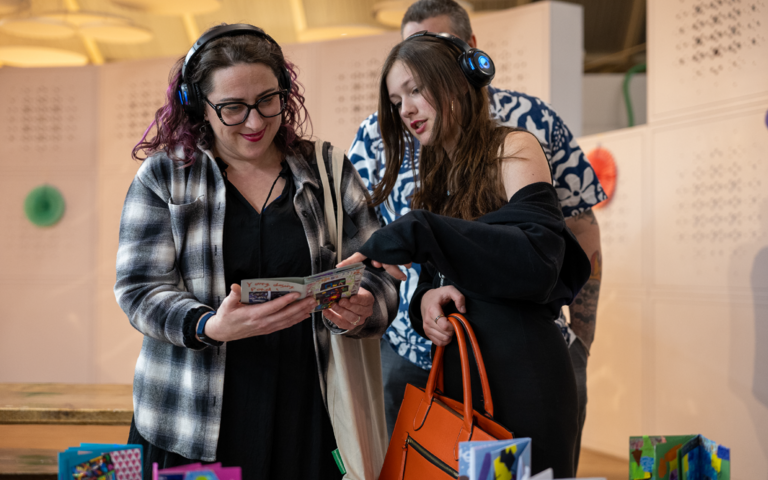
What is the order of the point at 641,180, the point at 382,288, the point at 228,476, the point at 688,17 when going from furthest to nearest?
the point at 641,180 → the point at 688,17 → the point at 382,288 → the point at 228,476

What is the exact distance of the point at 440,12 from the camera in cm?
198

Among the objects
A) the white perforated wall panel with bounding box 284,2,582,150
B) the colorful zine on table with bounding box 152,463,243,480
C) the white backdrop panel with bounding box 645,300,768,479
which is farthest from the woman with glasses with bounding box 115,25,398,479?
the white backdrop panel with bounding box 645,300,768,479

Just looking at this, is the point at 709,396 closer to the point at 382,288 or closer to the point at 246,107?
the point at 382,288

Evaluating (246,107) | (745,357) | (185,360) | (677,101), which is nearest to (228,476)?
(185,360)

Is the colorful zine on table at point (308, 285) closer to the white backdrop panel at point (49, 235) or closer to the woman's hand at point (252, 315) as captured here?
the woman's hand at point (252, 315)

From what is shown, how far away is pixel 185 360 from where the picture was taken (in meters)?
1.34

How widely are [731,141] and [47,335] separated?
4.51m

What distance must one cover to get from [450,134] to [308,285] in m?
0.50

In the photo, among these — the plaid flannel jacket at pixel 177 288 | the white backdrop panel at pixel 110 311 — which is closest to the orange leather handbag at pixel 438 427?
the plaid flannel jacket at pixel 177 288

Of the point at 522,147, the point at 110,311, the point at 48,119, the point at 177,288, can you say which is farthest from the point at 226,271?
the point at 48,119

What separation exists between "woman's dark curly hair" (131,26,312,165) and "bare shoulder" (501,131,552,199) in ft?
1.72

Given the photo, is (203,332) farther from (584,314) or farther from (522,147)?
(584,314)

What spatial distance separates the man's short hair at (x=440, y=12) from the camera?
1988 mm

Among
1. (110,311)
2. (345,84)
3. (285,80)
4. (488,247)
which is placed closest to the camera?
(488,247)
